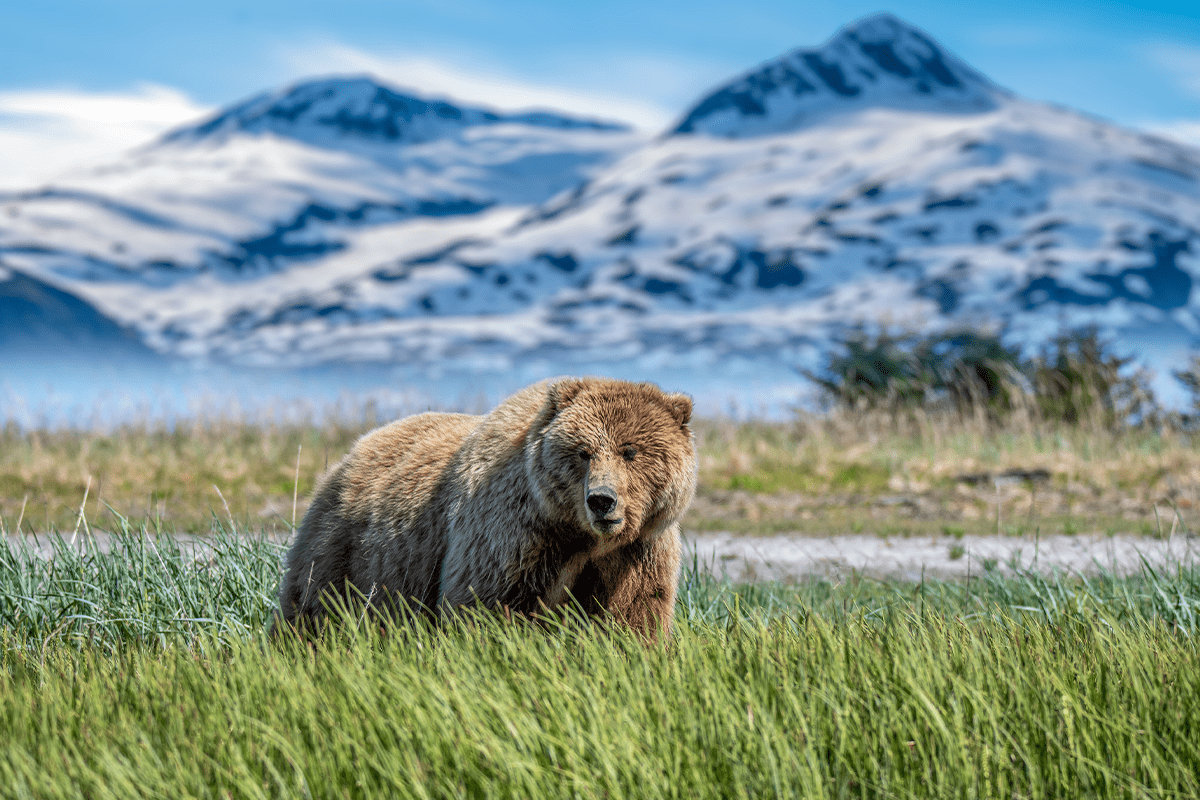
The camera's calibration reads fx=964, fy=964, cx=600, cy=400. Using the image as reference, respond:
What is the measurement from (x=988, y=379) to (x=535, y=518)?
19.7m

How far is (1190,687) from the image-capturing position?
3355 mm

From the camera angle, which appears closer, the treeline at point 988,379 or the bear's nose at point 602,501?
the bear's nose at point 602,501

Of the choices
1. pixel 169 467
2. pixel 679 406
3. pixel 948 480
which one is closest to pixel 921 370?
pixel 948 480

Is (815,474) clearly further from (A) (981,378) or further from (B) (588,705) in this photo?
(B) (588,705)

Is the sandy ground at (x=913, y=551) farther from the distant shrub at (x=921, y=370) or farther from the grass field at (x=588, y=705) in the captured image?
the distant shrub at (x=921, y=370)

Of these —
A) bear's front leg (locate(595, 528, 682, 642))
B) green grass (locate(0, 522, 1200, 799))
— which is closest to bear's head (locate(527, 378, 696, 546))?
bear's front leg (locate(595, 528, 682, 642))

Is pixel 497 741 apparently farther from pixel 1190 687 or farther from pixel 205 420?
pixel 205 420

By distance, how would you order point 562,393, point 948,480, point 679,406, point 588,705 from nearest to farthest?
point 588,705 < point 562,393 < point 679,406 < point 948,480

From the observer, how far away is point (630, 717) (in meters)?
3.16

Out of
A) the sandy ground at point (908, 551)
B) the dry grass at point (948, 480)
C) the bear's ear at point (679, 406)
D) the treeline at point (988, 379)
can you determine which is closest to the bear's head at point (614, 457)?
the bear's ear at point (679, 406)

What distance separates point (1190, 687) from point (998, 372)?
18578 mm

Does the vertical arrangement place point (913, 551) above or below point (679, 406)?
below

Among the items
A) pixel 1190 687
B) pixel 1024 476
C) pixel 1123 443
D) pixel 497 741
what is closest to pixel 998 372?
pixel 1123 443

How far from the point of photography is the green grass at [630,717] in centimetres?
280
